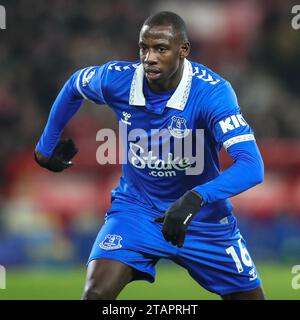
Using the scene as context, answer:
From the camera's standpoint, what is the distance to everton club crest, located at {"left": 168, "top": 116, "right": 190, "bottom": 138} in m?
5.76

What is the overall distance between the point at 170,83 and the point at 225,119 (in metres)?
0.56

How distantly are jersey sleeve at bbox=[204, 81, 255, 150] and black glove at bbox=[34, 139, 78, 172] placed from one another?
130cm

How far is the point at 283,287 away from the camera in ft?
31.8

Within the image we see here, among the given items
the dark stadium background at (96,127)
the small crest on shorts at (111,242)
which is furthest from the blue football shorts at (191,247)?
the dark stadium background at (96,127)

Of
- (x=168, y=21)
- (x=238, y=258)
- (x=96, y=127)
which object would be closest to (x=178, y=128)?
(x=168, y=21)

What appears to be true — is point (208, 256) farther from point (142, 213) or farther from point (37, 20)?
point (37, 20)

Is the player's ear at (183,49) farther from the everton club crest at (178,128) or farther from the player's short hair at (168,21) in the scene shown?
the everton club crest at (178,128)

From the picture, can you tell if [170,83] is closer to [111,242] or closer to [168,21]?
[168,21]

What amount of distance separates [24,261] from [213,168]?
608 cm

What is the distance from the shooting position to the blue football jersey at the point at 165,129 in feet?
18.8

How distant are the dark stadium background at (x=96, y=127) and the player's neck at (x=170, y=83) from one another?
12.3 ft

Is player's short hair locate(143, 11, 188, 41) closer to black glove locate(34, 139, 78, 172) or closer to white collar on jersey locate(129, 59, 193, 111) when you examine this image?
white collar on jersey locate(129, 59, 193, 111)

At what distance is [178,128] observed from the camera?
5.77 meters

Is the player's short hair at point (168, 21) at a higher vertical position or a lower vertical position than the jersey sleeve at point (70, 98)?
higher
